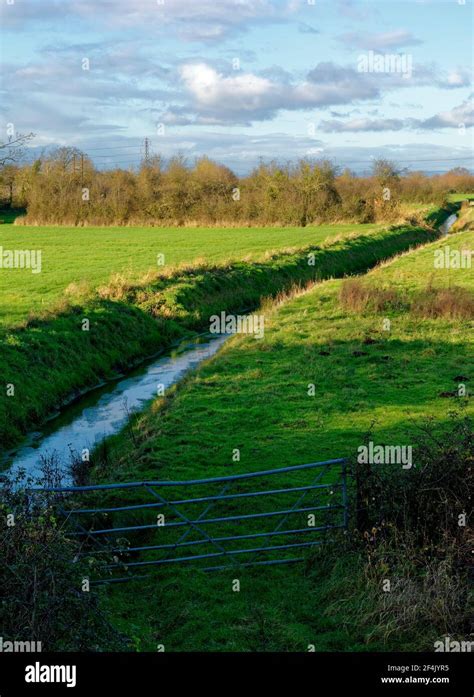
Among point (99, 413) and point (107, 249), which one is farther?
point (107, 249)

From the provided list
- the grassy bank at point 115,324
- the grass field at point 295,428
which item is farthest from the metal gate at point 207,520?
the grassy bank at point 115,324

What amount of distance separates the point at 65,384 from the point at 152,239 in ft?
141

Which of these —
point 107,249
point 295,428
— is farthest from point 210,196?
point 295,428

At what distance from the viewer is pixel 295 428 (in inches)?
738

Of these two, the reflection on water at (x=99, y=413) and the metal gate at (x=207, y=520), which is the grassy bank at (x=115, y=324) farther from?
the metal gate at (x=207, y=520)

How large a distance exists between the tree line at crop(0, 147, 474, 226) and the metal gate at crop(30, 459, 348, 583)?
70.1 m

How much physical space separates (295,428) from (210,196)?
72.9 meters

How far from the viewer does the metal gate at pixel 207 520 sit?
40.3ft

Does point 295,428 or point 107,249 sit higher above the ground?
point 107,249

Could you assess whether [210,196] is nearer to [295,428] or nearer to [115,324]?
[115,324]

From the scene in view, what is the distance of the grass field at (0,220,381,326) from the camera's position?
123 feet

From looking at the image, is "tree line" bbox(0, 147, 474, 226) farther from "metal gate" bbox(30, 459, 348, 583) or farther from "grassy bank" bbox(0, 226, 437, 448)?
"metal gate" bbox(30, 459, 348, 583)

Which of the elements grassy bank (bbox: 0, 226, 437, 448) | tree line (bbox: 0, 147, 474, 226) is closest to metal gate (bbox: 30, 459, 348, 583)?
grassy bank (bbox: 0, 226, 437, 448)
